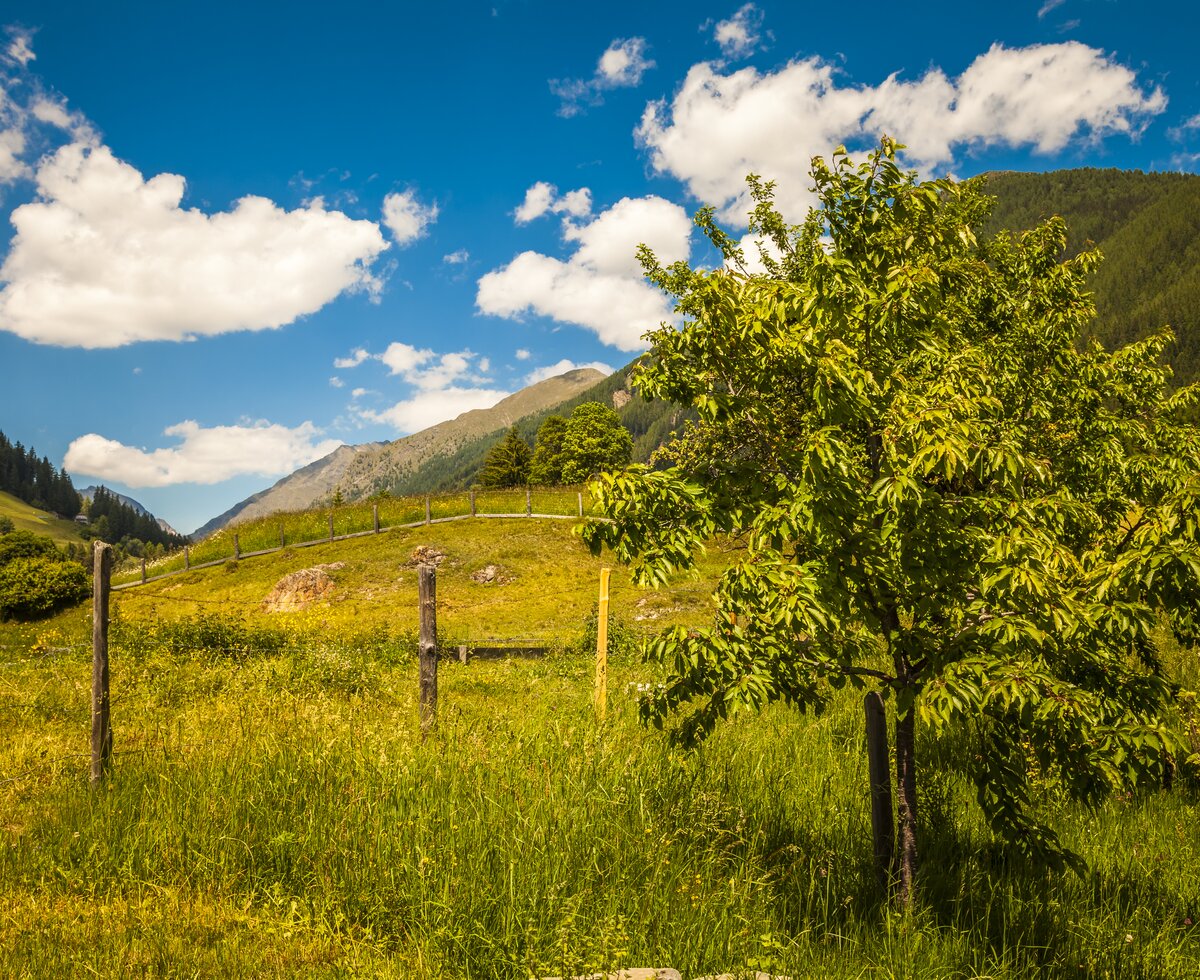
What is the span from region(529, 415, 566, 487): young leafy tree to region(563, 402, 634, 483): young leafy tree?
7.35 feet

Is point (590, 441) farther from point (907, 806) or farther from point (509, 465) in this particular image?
point (907, 806)

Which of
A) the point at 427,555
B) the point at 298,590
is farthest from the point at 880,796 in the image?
the point at 427,555

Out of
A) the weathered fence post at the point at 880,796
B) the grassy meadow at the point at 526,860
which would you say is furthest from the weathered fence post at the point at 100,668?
the weathered fence post at the point at 880,796

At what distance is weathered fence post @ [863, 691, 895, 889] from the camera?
4.48 m

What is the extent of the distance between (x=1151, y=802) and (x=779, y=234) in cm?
1093

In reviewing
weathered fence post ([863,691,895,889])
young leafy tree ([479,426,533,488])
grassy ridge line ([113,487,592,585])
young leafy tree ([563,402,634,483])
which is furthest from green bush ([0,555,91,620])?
young leafy tree ([563,402,634,483])

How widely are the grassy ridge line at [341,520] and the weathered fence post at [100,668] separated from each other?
2961 cm

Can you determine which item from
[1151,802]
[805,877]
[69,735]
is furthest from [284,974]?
[1151,802]

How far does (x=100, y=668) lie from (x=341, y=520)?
1326 inches

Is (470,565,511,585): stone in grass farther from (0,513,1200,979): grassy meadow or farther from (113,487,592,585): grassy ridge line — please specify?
(0,513,1200,979): grassy meadow

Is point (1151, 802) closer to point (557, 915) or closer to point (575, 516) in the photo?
point (557, 915)

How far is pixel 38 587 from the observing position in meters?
25.7

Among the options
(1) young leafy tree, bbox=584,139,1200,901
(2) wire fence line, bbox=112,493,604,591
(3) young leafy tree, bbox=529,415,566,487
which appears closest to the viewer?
(1) young leafy tree, bbox=584,139,1200,901

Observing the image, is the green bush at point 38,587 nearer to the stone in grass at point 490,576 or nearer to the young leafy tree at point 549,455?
the stone in grass at point 490,576
